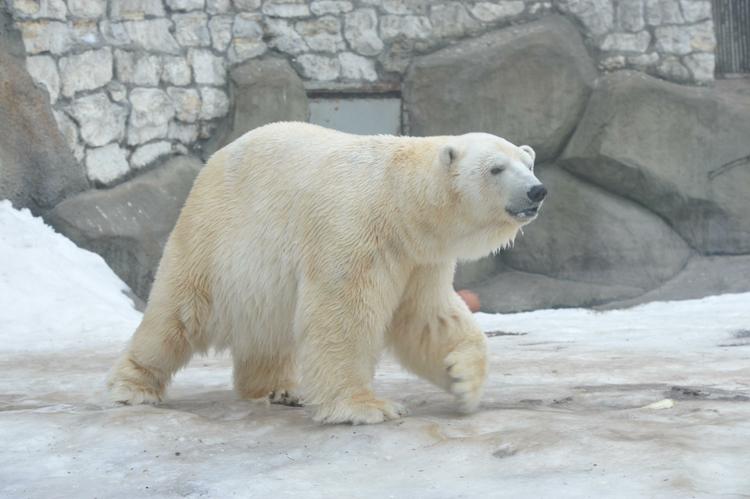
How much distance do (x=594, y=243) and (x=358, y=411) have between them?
5.87 m

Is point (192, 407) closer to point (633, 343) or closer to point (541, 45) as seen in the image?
point (633, 343)

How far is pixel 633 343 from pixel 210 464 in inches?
132

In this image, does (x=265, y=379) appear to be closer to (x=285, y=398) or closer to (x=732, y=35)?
(x=285, y=398)

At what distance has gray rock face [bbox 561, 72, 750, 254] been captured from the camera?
9.28 meters

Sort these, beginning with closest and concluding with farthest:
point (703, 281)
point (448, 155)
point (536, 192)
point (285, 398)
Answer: point (536, 192), point (448, 155), point (285, 398), point (703, 281)

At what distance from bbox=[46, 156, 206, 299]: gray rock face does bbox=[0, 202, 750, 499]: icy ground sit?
235 cm

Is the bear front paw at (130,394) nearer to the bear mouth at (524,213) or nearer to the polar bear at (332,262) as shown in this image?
the polar bear at (332,262)

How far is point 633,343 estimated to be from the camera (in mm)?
6043

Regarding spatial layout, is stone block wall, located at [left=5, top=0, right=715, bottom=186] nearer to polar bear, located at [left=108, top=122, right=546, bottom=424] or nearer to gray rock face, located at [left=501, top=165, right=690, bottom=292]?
gray rock face, located at [left=501, top=165, right=690, bottom=292]

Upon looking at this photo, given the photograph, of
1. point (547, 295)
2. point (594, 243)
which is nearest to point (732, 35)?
point (594, 243)

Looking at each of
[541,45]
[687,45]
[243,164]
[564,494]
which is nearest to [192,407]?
[243,164]

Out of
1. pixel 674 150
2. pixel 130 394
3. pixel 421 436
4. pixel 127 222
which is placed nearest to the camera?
pixel 421 436

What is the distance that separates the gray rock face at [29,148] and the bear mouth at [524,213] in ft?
16.5

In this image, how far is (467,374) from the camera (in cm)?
380
